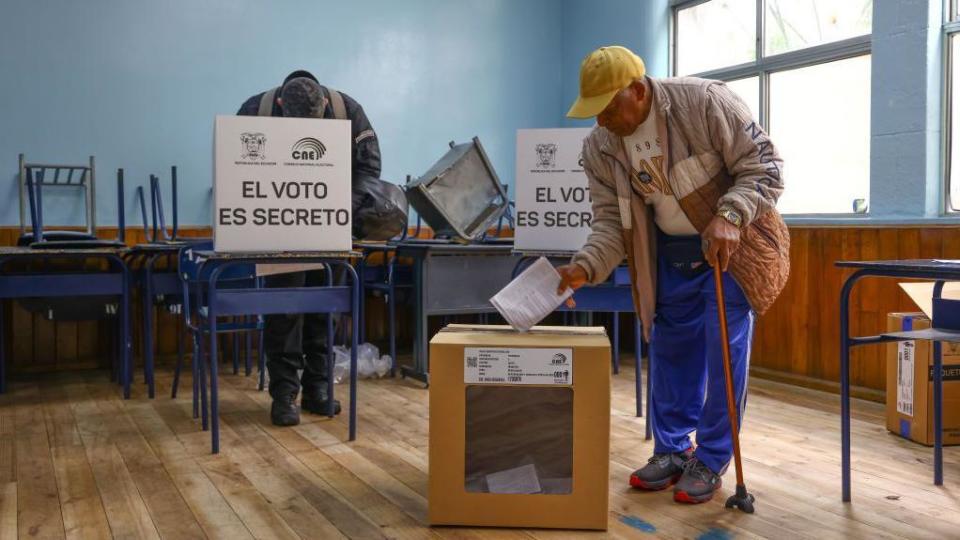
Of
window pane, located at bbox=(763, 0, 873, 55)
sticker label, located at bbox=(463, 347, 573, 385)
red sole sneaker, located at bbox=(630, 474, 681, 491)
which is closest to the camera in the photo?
sticker label, located at bbox=(463, 347, 573, 385)

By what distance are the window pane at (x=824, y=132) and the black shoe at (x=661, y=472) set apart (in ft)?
7.15

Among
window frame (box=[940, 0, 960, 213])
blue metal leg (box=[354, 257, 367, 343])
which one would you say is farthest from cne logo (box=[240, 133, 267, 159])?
window frame (box=[940, 0, 960, 213])

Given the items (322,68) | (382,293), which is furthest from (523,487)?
(322,68)

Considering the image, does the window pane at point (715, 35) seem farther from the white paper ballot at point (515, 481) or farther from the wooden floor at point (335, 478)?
the white paper ballot at point (515, 481)

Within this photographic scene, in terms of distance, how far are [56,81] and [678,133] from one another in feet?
11.7

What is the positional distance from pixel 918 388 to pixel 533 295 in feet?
5.21

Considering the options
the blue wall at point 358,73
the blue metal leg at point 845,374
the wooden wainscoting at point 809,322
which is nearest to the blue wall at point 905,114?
the blue wall at point 358,73

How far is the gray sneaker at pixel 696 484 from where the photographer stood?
2.12 m

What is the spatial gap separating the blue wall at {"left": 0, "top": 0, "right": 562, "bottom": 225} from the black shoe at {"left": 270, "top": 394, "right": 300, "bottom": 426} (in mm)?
2025

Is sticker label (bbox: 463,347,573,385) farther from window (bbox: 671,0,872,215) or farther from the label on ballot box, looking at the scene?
window (bbox: 671,0,872,215)

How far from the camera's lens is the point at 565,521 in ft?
6.23

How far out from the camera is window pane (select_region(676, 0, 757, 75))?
4613 mm

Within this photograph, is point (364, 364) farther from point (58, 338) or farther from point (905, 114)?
point (905, 114)

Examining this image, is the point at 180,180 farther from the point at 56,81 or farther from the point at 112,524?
the point at 112,524
